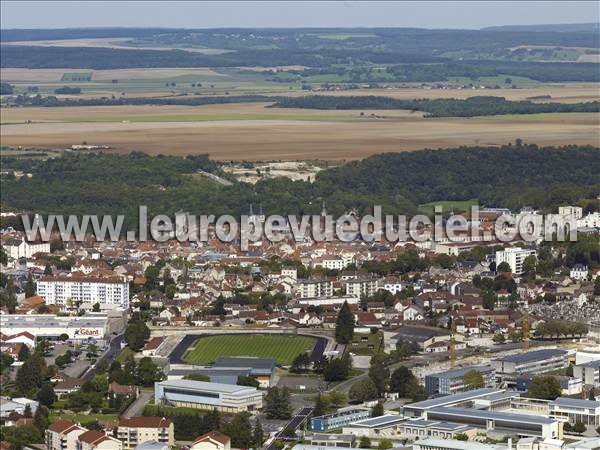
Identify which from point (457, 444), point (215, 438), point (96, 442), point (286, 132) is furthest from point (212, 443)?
point (286, 132)

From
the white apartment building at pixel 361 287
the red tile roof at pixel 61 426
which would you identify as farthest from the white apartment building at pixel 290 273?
the red tile roof at pixel 61 426

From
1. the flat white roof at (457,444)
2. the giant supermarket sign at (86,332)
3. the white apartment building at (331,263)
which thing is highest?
the flat white roof at (457,444)

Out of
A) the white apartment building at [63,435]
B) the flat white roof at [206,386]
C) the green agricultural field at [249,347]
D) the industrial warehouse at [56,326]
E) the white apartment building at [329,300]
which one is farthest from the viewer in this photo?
the white apartment building at [329,300]

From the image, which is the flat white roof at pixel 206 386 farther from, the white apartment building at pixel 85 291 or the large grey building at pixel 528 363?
the white apartment building at pixel 85 291

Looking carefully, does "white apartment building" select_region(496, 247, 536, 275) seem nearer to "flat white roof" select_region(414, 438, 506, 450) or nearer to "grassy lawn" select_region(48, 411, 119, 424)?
"grassy lawn" select_region(48, 411, 119, 424)

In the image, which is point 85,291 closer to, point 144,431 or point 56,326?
point 56,326

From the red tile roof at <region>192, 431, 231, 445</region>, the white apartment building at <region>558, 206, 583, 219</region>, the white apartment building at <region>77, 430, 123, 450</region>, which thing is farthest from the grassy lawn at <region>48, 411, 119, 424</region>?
the white apartment building at <region>558, 206, 583, 219</region>
